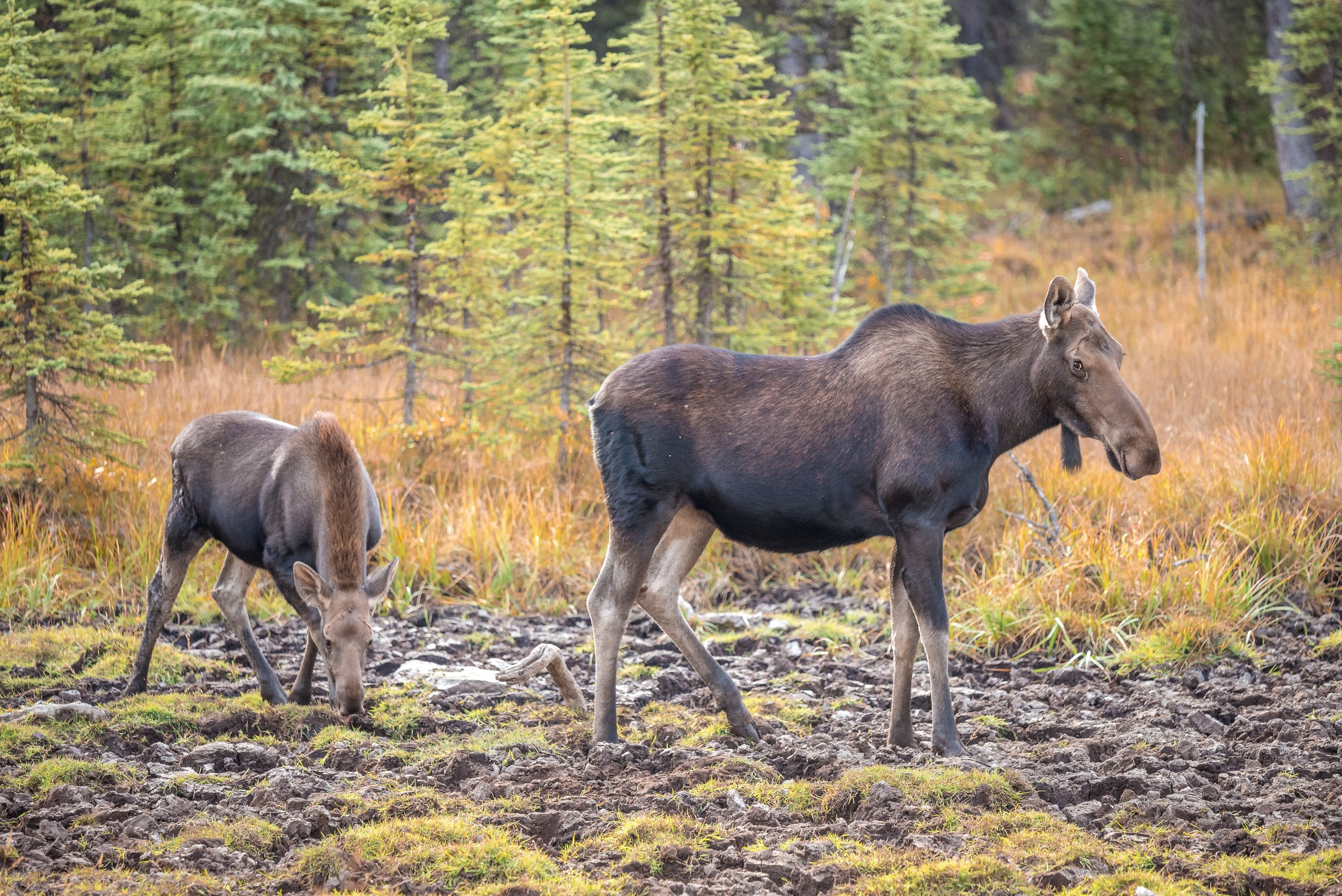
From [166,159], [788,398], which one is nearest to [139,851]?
[788,398]

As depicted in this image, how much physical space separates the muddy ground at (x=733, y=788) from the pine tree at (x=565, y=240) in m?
4.37

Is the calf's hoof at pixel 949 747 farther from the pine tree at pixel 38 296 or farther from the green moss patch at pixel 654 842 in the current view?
the pine tree at pixel 38 296

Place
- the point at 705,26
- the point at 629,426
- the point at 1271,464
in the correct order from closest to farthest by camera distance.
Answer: the point at 629,426 → the point at 1271,464 → the point at 705,26

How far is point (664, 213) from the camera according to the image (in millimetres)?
12359

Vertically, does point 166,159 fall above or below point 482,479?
above

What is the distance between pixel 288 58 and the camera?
17.8 metres

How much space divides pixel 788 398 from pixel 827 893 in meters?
2.70

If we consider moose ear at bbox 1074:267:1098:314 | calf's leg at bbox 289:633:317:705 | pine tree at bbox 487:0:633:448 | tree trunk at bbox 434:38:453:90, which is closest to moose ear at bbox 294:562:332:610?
calf's leg at bbox 289:633:317:705

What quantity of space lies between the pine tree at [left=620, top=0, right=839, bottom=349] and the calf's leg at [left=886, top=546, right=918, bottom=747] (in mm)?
5811

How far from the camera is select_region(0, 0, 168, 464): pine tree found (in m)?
10.1

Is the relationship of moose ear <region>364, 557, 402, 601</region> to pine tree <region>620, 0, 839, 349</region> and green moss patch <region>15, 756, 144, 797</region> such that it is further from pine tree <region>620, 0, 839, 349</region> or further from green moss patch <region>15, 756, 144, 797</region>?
pine tree <region>620, 0, 839, 349</region>

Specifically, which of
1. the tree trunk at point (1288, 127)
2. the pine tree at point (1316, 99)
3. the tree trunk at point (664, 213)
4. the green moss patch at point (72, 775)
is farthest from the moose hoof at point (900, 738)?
the tree trunk at point (1288, 127)

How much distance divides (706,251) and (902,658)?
667 centimetres

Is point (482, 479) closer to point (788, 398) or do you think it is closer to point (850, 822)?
point (788, 398)
